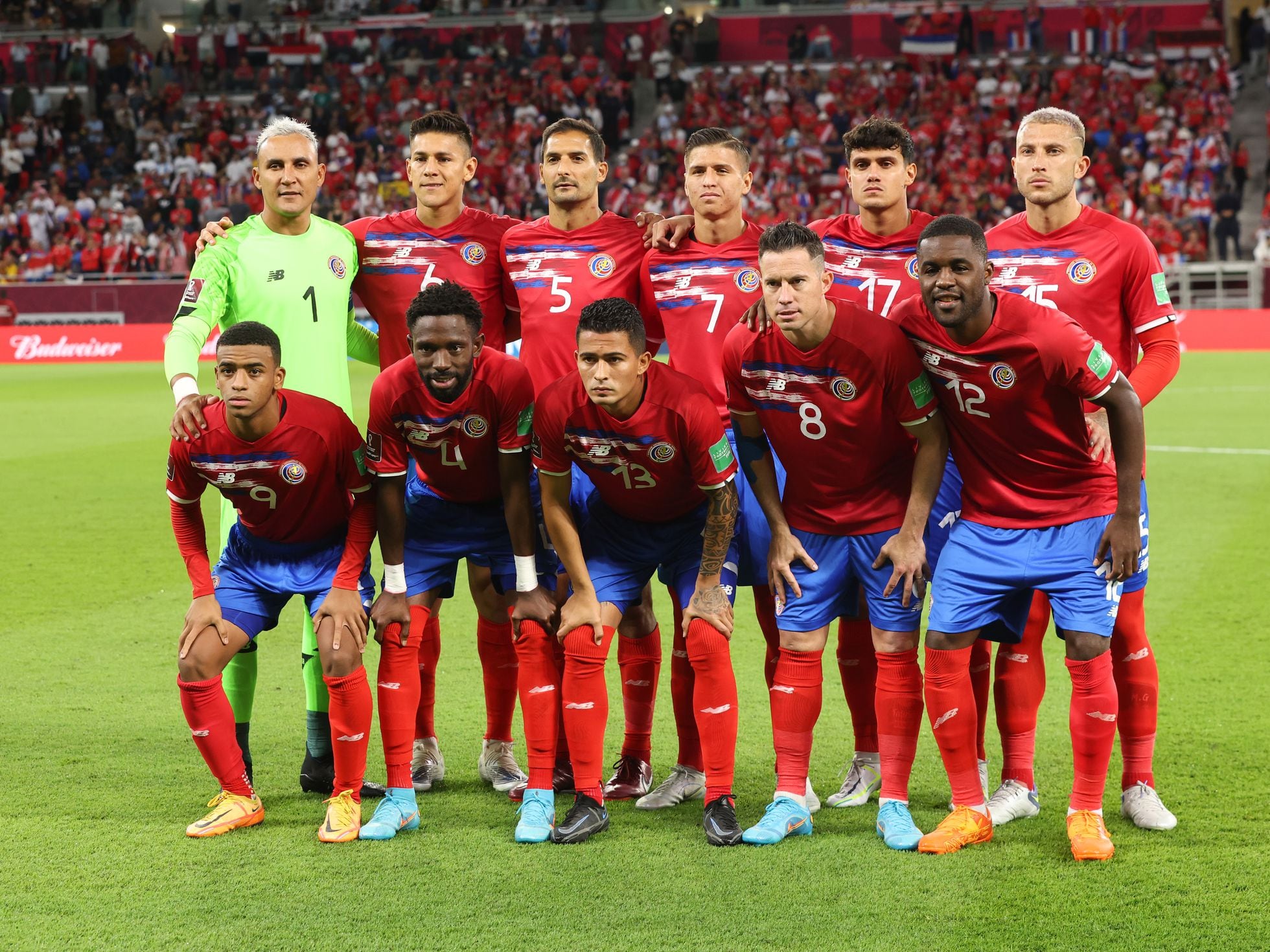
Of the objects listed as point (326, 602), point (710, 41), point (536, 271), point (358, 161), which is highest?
point (710, 41)

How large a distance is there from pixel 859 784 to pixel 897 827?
21.0 inches

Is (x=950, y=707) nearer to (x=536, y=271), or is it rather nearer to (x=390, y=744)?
(x=390, y=744)

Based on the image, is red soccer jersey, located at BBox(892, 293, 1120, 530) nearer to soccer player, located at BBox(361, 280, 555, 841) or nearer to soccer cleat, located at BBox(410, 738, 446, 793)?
soccer player, located at BBox(361, 280, 555, 841)

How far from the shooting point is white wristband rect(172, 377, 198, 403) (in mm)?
4891

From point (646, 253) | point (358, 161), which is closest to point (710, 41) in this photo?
point (358, 161)

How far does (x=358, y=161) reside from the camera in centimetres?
3216

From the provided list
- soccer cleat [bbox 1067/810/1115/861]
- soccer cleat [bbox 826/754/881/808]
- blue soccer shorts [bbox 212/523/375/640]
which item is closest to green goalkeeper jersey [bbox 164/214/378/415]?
blue soccer shorts [bbox 212/523/375/640]

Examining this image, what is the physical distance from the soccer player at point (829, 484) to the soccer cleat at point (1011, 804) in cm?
36

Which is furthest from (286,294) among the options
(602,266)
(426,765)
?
(426,765)

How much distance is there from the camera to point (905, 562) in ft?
15.1

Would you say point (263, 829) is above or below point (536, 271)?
below

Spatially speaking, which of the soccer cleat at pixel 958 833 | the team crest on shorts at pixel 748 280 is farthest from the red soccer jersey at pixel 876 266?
the soccer cleat at pixel 958 833

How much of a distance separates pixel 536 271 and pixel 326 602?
1578 mm

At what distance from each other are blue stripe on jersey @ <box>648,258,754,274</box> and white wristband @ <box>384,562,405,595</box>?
154 cm
